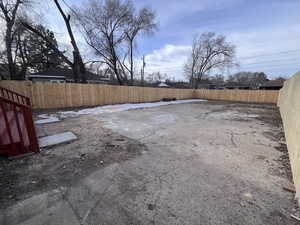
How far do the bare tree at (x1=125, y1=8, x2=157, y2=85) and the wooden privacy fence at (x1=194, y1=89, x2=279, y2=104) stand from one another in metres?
11.0

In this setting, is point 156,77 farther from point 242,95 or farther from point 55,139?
point 55,139

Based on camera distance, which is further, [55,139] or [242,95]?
[242,95]

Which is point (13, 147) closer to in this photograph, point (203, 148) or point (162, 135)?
point (162, 135)

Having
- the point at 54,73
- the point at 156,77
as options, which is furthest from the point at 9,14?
the point at 156,77

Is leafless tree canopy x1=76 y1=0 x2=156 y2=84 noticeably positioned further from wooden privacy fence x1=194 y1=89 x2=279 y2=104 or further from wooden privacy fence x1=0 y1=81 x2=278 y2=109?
wooden privacy fence x1=194 y1=89 x2=279 y2=104

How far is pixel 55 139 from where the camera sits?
9.80ft

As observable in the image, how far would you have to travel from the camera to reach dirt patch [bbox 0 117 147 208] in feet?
5.07

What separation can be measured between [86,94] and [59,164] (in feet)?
23.5

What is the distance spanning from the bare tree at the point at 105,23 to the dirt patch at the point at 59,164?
12.5 m

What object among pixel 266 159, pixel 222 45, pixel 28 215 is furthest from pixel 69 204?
pixel 222 45

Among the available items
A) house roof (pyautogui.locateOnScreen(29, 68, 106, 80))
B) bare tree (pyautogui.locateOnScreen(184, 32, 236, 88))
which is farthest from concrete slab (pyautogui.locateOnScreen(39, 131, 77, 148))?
bare tree (pyautogui.locateOnScreen(184, 32, 236, 88))

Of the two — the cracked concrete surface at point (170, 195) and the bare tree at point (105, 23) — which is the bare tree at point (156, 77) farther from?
the cracked concrete surface at point (170, 195)

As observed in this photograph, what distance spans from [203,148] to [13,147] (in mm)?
3563

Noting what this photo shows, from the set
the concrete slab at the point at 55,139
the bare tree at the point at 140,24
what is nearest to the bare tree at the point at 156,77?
the bare tree at the point at 140,24
